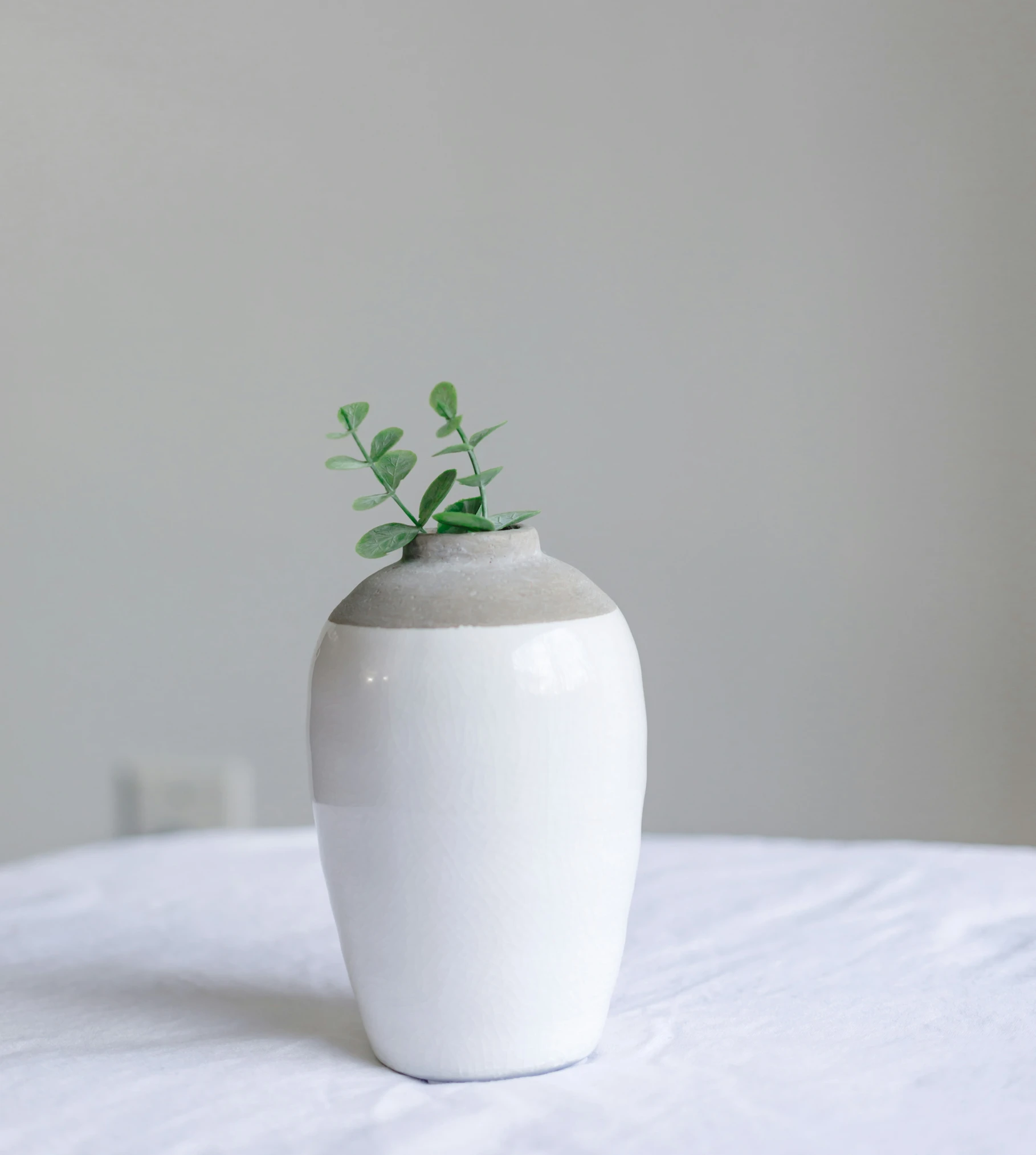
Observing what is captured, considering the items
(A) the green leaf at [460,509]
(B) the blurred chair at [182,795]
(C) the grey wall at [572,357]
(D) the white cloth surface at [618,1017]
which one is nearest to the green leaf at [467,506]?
(A) the green leaf at [460,509]

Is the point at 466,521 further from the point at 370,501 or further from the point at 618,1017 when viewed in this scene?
the point at 618,1017

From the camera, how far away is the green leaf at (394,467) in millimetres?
614

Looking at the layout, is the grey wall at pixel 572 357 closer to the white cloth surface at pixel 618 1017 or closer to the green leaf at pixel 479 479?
the white cloth surface at pixel 618 1017

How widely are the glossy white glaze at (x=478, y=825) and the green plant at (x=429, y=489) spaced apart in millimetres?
51

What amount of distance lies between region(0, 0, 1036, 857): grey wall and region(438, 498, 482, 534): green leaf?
0.93 m

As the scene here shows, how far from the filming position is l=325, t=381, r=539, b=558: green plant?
59cm

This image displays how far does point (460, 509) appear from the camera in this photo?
62 centimetres

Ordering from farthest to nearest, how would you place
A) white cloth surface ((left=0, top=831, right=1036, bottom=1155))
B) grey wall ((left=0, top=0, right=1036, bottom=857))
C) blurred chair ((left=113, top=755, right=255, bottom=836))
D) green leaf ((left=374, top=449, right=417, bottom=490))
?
blurred chair ((left=113, top=755, right=255, bottom=836)), grey wall ((left=0, top=0, right=1036, bottom=857)), green leaf ((left=374, top=449, right=417, bottom=490)), white cloth surface ((left=0, top=831, right=1036, bottom=1155))

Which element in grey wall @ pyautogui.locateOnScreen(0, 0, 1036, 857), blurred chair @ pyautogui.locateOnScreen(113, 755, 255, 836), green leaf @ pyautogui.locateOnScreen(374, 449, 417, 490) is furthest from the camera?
blurred chair @ pyautogui.locateOnScreen(113, 755, 255, 836)

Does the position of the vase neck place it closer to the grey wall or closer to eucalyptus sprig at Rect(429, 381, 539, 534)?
eucalyptus sprig at Rect(429, 381, 539, 534)

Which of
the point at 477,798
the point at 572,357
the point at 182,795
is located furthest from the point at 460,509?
the point at 182,795

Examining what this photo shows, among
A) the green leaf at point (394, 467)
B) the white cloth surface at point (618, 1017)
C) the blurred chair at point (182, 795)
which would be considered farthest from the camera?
the blurred chair at point (182, 795)

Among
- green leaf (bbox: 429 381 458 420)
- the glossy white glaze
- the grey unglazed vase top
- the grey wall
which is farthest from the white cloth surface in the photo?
the grey wall

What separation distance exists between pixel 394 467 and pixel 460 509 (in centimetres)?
4
